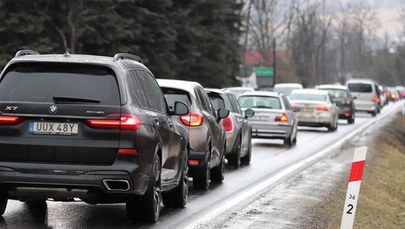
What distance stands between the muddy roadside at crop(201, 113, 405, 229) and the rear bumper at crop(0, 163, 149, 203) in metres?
1.62

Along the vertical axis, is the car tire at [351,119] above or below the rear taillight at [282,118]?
below

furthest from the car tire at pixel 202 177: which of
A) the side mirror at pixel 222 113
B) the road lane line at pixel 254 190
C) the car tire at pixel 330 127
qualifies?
the car tire at pixel 330 127

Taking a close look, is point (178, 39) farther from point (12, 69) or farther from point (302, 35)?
point (302, 35)

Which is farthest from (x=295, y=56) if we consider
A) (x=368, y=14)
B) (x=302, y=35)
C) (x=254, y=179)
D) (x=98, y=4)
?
(x=254, y=179)

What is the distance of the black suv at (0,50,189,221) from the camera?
9352 mm

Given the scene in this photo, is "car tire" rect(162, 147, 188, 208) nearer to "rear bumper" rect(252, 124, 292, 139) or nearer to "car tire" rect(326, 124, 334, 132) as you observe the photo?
"rear bumper" rect(252, 124, 292, 139)

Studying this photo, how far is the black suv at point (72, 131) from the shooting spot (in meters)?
9.35

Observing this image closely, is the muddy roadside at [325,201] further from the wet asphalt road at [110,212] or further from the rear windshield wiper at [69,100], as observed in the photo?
the rear windshield wiper at [69,100]

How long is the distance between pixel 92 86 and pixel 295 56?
428 ft

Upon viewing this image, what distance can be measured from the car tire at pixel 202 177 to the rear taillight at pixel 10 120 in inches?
216

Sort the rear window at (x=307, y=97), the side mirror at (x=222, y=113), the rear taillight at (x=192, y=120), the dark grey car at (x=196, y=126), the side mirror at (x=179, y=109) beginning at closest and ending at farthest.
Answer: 1. the side mirror at (x=179, y=109)
2. the dark grey car at (x=196, y=126)
3. the rear taillight at (x=192, y=120)
4. the side mirror at (x=222, y=113)
5. the rear window at (x=307, y=97)

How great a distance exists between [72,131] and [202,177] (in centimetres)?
548

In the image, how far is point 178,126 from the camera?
11.9 metres

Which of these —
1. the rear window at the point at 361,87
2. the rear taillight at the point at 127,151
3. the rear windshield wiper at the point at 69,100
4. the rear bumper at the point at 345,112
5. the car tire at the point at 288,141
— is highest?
the rear windshield wiper at the point at 69,100
